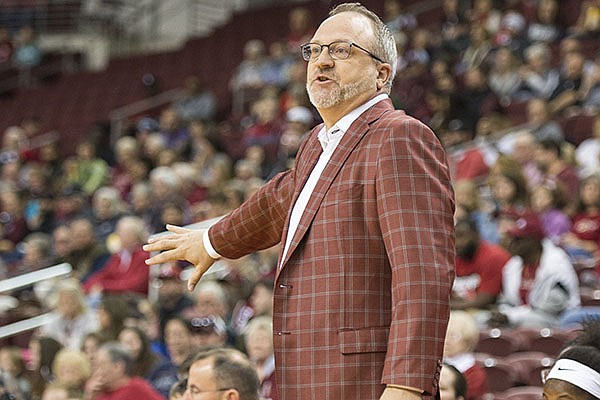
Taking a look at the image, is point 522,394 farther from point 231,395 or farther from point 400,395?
point 400,395

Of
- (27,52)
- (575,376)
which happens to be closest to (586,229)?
(575,376)

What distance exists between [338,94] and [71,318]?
3699 millimetres

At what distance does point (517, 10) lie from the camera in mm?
8797

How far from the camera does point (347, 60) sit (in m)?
2.24

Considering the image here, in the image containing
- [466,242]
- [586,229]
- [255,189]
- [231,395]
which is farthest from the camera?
[255,189]

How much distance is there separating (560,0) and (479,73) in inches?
48.8

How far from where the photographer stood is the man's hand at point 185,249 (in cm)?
247

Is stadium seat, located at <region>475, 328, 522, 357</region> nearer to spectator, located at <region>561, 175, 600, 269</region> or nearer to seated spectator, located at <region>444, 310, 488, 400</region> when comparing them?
seated spectator, located at <region>444, 310, 488, 400</region>

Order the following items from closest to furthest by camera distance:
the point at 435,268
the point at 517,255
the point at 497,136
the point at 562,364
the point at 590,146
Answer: the point at 435,268 < the point at 562,364 < the point at 517,255 < the point at 590,146 < the point at 497,136

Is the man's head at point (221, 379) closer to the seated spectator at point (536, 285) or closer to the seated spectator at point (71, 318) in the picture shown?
the seated spectator at point (536, 285)

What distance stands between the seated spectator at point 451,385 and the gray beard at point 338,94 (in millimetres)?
1229

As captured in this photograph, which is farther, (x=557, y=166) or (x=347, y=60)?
(x=557, y=166)

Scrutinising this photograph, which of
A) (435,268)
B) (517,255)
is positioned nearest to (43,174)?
(517,255)

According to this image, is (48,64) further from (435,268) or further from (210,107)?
(435,268)
